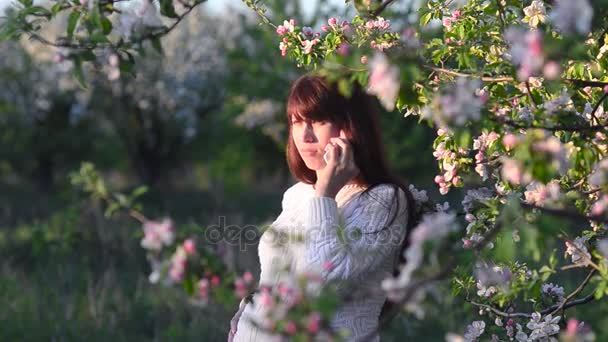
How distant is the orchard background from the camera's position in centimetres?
173

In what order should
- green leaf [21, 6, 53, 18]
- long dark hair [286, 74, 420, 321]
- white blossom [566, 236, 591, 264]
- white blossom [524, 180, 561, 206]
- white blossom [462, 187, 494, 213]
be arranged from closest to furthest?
white blossom [524, 180, 561, 206], green leaf [21, 6, 53, 18], white blossom [566, 236, 591, 264], white blossom [462, 187, 494, 213], long dark hair [286, 74, 420, 321]

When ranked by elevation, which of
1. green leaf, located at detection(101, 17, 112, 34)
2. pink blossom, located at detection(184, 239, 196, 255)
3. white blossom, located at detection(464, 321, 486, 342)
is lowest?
white blossom, located at detection(464, 321, 486, 342)

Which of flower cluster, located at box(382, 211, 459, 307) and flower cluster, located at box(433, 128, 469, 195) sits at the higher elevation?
flower cluster, located at box(382, 211, 459, 307)

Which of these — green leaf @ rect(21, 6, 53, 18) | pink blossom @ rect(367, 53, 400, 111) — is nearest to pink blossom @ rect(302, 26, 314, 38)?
green leaf @ rect(21, 6, 53, 18)

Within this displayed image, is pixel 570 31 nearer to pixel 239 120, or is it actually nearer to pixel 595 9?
pixel 595 9

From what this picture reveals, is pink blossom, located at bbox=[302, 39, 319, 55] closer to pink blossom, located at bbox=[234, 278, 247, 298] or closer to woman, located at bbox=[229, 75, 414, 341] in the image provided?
woman, located at bbox=[229, 75, 414, 341]

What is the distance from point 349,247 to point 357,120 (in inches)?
19.6

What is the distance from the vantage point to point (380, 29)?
299 centimetres

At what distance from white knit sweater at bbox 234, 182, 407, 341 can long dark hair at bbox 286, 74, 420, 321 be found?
42mm

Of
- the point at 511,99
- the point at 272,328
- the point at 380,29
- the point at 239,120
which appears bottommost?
the point at 239,120

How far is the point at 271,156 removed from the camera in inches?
649

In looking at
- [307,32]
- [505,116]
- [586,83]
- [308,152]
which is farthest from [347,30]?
[505,116]

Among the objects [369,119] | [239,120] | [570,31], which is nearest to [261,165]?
[239,120]

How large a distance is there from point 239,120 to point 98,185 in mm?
12505
